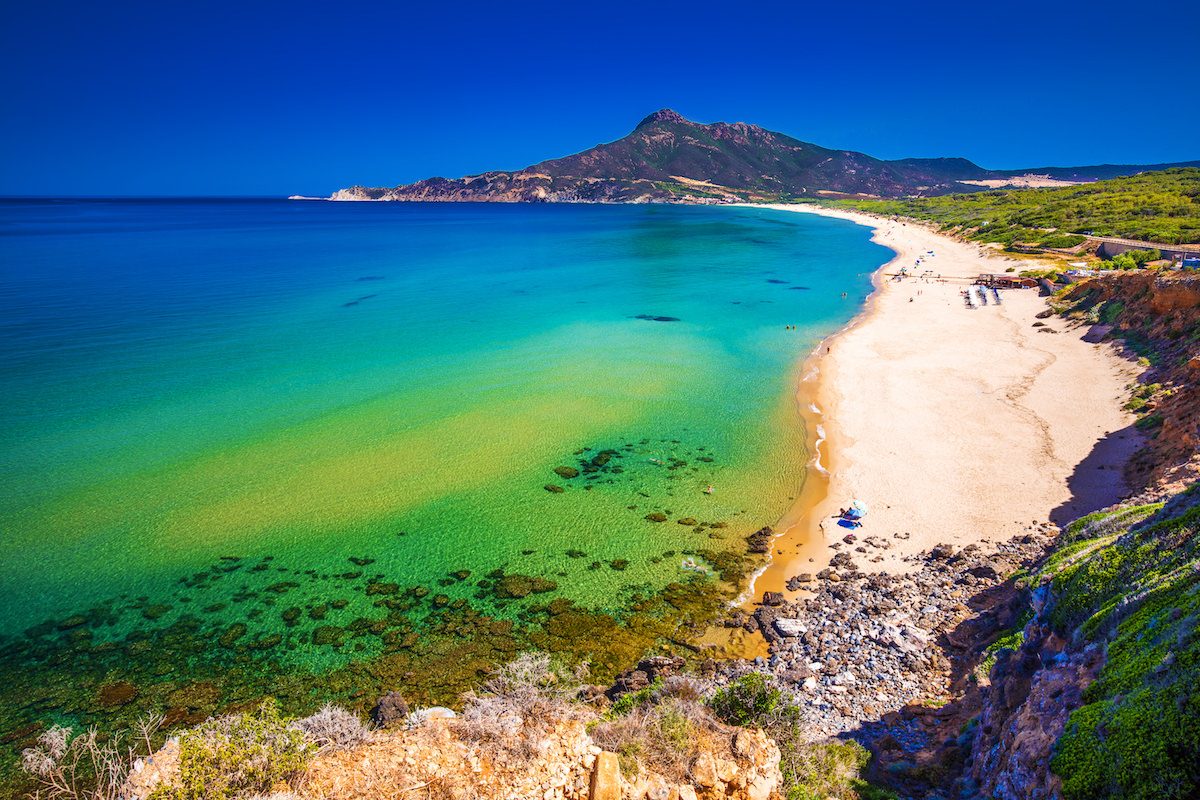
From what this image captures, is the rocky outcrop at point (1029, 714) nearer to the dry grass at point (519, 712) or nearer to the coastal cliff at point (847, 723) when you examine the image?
the coastal cliff at point (847, 723)

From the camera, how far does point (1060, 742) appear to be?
6812mm

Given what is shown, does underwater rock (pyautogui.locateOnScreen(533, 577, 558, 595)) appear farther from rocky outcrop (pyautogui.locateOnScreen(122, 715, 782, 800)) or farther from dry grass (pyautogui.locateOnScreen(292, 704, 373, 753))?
rocky outcrop (pyautogui.locateOnScreen(122, 715, 782, 800))

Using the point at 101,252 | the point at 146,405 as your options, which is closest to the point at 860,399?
the point at 146,405

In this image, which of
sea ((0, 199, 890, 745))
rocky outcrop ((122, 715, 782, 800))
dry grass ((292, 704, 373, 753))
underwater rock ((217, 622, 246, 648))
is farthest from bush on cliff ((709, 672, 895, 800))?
underwater rock ((217, 622, 246, 648))

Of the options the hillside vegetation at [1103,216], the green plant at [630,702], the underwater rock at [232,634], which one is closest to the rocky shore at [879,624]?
the green plant at [630,702]

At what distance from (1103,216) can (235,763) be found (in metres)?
104

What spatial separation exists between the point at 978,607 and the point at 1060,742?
30.5 feet

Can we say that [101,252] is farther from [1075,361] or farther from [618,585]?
[1075,361]

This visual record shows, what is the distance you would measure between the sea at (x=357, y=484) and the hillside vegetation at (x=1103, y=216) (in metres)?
38.7

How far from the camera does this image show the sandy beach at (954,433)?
19109 mm

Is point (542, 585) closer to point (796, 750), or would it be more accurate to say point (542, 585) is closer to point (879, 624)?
point (879, 624)

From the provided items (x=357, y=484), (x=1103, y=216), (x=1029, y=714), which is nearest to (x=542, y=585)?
(x=357, y=484)

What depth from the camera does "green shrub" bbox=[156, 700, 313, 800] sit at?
733cm

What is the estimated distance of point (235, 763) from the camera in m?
7.65
